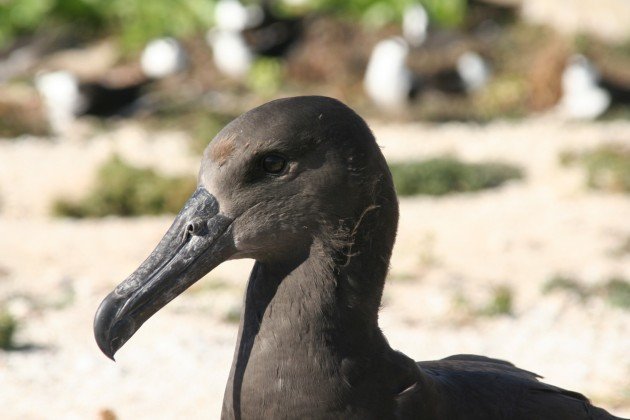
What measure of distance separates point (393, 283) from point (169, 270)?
16.0 ft

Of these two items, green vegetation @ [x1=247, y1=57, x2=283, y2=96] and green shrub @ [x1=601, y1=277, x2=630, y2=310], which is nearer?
green shrub @ [x1=601, y1=277, x2=630, y2=310]

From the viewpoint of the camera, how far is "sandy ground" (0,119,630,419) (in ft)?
18.5

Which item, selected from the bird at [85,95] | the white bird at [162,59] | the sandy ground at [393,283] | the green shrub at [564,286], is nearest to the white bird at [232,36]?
the white bird at [162,59]

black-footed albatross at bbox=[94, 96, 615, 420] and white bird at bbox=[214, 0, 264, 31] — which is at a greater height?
white bird at bbox=[214, 0, 264, 31]

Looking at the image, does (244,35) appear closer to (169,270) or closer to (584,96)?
(584,96)

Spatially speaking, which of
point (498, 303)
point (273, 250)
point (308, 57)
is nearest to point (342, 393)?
point (273, 250)

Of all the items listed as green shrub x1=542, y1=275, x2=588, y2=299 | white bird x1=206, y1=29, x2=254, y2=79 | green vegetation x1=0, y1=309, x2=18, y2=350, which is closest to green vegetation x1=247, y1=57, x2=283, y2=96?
white bird x1=206, y1=29, x2=254, y2=79

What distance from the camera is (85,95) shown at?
547 inches

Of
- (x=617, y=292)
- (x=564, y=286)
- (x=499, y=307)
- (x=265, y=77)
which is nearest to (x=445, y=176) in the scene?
(x=564, y=286)

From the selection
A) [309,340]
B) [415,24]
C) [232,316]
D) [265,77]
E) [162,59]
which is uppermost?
[415,24]

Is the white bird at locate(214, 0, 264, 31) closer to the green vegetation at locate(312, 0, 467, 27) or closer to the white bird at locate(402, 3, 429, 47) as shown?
the green vegetation at locate(312, 0, 467, 27)

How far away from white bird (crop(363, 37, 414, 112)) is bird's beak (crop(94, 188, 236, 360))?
11.4 m

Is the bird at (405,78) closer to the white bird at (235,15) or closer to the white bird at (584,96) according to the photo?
the white bird at (584,96)

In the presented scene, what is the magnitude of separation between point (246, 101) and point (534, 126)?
3.90m
